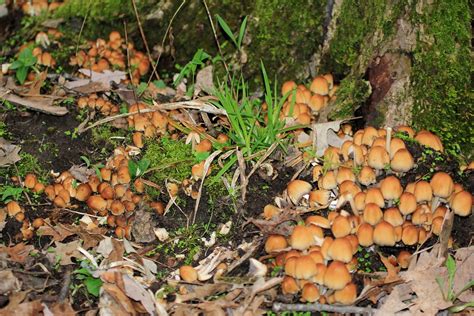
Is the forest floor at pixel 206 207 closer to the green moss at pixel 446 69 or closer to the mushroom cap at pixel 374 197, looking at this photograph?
the mushroom cap at pixel 374 197

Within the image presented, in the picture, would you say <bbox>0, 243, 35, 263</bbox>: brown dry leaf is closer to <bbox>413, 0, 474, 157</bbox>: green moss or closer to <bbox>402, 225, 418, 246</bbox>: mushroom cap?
<bbox>402, 225, 418, 246</bbox>: mushroom cap

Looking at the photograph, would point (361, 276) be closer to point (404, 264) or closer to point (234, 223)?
point (404, 264)

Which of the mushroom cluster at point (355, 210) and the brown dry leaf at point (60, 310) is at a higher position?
the mushroom cluster at point (355, 210)

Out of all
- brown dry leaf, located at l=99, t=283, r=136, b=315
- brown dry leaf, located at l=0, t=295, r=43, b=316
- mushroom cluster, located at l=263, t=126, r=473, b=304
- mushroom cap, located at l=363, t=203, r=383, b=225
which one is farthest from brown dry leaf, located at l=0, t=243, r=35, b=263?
mushroom cap, located at l=363, t=203, r=383, b=225

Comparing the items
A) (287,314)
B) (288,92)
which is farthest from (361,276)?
(288,92)

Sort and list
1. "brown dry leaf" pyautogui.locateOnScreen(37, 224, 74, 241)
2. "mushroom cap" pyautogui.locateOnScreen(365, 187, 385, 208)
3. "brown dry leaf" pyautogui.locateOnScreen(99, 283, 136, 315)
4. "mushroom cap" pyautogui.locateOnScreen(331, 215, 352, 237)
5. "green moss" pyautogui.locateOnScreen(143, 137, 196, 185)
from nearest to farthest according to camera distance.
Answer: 1. "brown dry leaf" pyautogui.locateOnScreen(99, 283, 136, 315)
2. "mushroom cap" pyautogui.locateOnScreen(331, 215, 352, 237)
3. "mushroom cap" pyautogui.locateOnScreen(365, 187, 385, 208)
4. "brown dry leaf" pyautogui.locateOnScreen(37, 224, 74, 241)
5. "green moss" pyautogui.locateOnScreen(143, 137, 196, 185)

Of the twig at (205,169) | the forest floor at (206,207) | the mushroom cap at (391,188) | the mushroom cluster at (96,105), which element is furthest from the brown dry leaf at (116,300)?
the mushroom cluster at (96,105)
